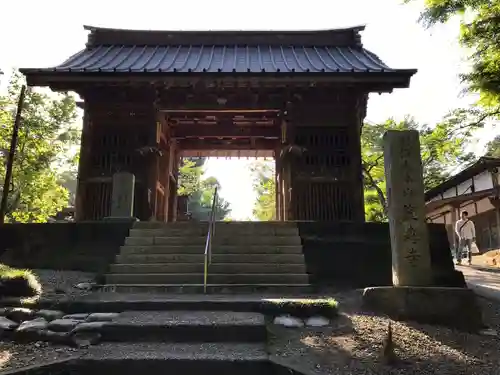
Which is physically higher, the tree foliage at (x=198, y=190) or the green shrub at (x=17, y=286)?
the tree foliage at (x=198, y=190)

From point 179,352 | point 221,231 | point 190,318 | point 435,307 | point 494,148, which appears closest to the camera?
point 179,352

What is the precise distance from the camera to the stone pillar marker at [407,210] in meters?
5.48

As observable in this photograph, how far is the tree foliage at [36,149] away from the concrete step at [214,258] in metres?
10.8

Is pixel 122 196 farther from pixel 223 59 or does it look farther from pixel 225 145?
pixel 225 145

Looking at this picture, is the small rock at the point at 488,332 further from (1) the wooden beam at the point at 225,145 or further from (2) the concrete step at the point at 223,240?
(1) the wooden beam at the point at 225,145

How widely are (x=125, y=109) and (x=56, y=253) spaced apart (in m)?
4.22

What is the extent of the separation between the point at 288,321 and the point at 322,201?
5453 millimetres

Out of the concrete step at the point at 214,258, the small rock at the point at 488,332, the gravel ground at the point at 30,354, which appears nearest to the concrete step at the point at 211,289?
the concrete step at the point at 214,258

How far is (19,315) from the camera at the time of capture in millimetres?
5000

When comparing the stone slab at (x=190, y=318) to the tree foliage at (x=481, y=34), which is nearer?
the stone slab at (x=190, y=318)

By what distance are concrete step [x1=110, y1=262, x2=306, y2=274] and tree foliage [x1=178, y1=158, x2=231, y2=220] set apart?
1373cm

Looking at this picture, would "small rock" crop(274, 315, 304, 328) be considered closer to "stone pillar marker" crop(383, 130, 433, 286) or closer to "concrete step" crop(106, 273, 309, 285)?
"stone pillar marker" crop(383, 130, 433, 286)

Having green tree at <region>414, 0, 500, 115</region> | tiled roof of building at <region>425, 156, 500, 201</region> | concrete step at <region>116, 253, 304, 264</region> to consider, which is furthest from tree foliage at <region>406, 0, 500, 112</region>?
tiled roof of building at <region>425, 156, 500, 201</region>

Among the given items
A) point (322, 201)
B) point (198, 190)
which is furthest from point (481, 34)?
point (198, 190)
